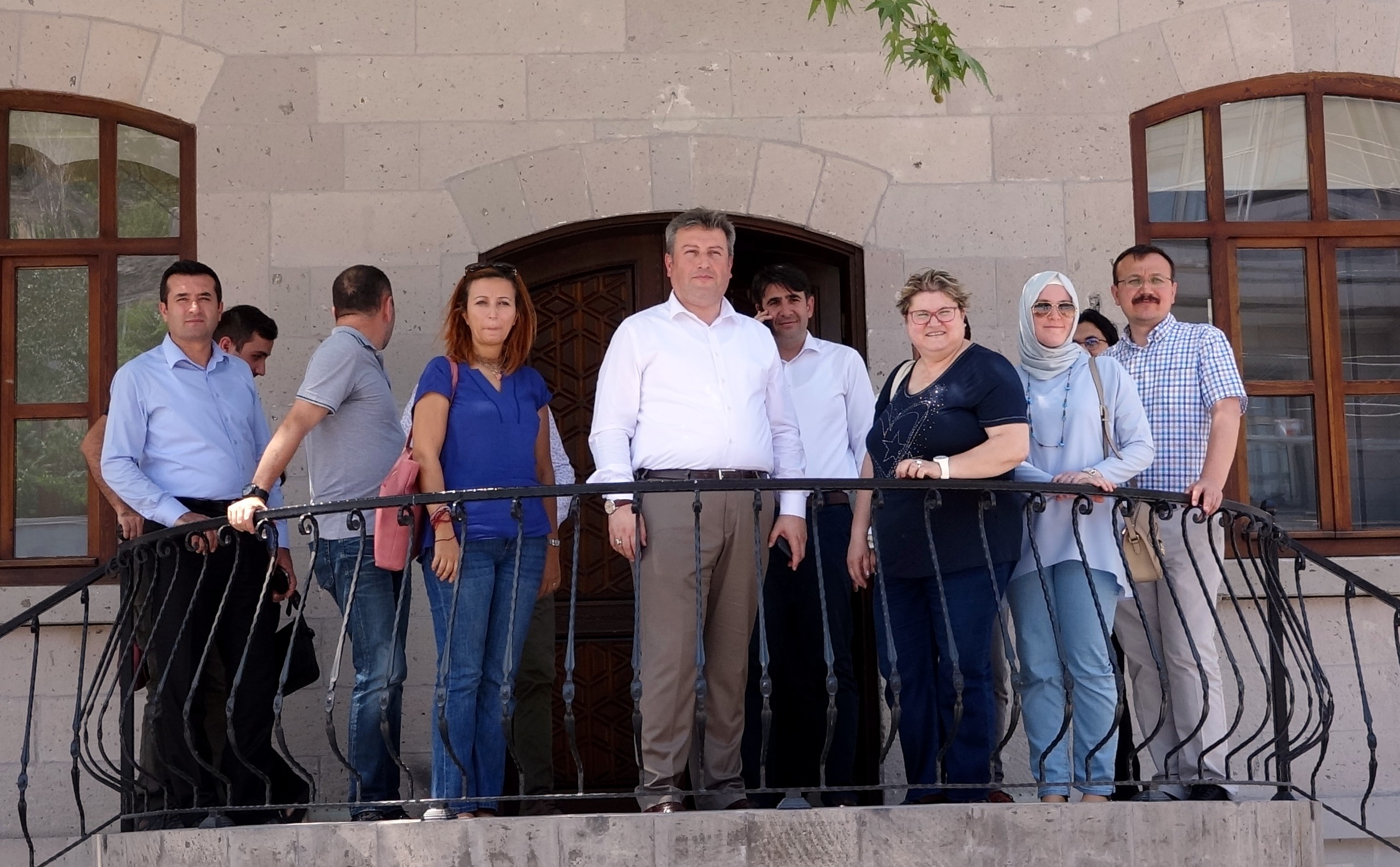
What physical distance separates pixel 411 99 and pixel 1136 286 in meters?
3.14

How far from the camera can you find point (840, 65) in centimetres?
681

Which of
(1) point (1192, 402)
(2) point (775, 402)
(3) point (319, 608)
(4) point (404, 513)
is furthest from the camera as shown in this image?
(3) point (319, 608)

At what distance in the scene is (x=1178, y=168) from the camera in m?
7.04

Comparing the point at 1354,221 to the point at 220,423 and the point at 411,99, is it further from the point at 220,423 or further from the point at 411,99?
the point at 220,423

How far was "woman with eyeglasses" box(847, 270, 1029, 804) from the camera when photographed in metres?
4.60

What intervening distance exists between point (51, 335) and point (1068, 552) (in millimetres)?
4450

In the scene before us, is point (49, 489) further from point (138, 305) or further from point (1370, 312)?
point (1370, 312)

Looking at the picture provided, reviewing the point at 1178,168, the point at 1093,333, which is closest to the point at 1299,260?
the point at 1178,168

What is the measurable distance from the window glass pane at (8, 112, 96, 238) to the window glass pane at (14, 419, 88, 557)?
2.80 feet

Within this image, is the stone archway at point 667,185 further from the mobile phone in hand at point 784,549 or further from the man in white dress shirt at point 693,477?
the mobile phone in hand at point 784,549

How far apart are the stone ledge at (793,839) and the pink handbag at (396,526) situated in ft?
2.64

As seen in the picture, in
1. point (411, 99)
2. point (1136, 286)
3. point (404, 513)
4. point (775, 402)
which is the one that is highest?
point (411, 99)

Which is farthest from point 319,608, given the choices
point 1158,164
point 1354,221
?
point 1354,221

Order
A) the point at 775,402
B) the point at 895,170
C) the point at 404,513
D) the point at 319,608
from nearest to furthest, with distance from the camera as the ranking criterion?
the point at 404,513
the point at 775,402
the point at 319,608
the point at 895,170
